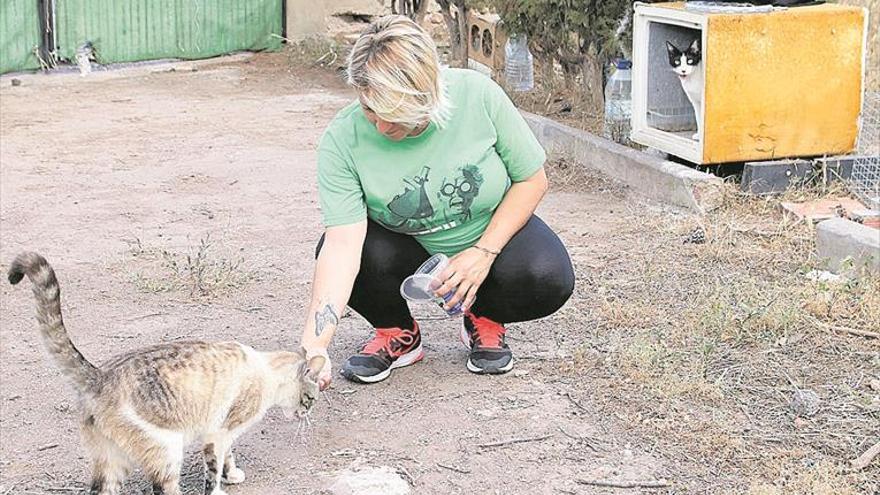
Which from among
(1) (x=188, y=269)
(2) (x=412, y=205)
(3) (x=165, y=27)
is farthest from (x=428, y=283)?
(3) (x=165, y=27)

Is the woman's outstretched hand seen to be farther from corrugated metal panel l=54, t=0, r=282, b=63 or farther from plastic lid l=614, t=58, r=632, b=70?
corrugated metal panel l=54, t=0, r=282, b=63

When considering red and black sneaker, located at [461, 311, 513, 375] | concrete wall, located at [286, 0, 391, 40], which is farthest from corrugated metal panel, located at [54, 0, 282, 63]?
red and black sneaker, located at [461, 311, 513, 375]

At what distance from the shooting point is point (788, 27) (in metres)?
6.32

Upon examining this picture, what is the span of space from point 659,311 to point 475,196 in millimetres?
1225

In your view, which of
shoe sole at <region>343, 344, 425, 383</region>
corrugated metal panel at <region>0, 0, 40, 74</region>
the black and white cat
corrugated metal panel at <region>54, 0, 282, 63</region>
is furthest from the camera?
corrugated metal panel at <region>54, 0, 282, 63</region>

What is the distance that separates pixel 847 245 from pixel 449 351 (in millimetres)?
1854

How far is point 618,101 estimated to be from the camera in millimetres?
7738

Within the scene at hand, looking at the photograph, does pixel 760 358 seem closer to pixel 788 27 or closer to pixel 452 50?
pixel 788 27

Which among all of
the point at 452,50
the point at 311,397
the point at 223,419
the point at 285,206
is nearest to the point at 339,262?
the point at 311,397

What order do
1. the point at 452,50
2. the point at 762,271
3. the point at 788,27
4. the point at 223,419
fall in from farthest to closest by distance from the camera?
the point at 452,50 < the point at 788,27 < the point at 762,271 < the point at 223,419

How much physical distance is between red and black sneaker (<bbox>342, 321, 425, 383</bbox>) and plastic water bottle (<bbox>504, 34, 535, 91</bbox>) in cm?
492

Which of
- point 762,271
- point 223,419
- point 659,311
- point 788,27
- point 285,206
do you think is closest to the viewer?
point 223,419

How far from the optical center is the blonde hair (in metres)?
3.64

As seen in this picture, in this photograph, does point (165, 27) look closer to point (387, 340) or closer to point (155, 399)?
point (387, 340)
